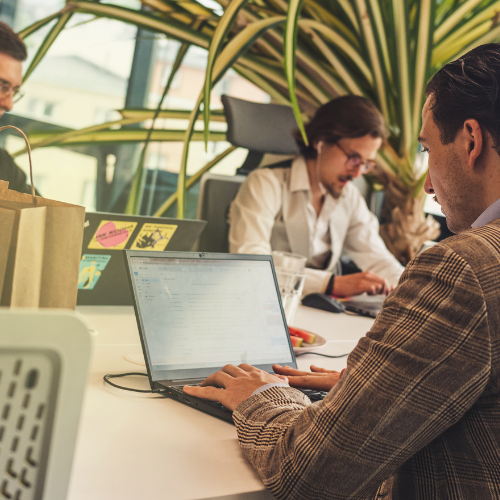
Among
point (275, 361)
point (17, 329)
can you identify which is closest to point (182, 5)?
point (275, 361)

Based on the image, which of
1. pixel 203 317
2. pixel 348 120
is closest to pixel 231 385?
pixel 203 317

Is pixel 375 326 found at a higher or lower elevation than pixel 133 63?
lower

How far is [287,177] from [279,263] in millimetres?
918

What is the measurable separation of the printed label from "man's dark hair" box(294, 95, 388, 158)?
123cm

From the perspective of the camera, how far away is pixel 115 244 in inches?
46.1

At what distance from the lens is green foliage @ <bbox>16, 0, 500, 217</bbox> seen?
7.11 ft

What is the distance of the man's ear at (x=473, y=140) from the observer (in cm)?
70

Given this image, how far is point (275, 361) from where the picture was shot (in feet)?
3.12

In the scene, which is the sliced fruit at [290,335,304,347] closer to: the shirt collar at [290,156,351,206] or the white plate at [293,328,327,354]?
the white plate at [293,328,327,354]

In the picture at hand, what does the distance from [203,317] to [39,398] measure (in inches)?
22.6

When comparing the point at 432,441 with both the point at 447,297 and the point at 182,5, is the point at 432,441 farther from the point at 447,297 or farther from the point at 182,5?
the point at 182,5

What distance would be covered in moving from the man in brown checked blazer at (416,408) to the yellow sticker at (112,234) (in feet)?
1.96

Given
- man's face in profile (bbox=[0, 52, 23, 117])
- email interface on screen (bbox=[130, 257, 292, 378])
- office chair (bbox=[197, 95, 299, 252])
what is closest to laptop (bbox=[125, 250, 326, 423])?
email interface on screen (bbox=[130, 257, 292, 378])

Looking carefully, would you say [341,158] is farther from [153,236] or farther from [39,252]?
[39,252]
